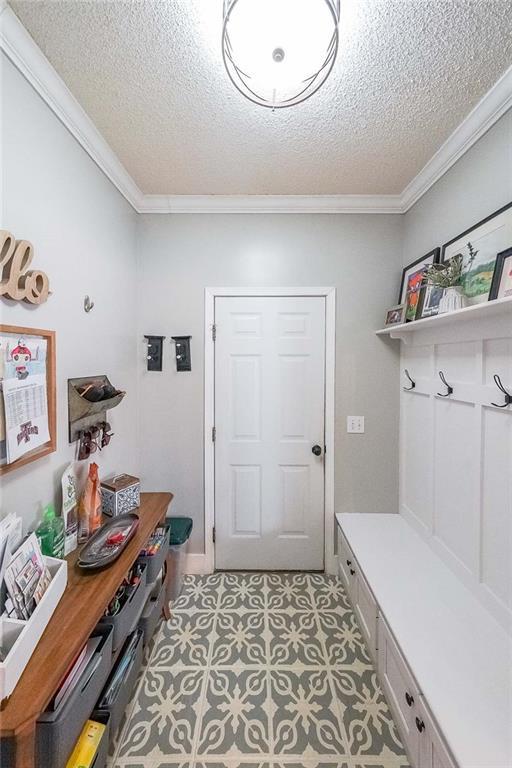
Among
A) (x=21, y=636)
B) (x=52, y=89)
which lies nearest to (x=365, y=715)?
(x=21, y=636)

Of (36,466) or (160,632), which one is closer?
(36,466)

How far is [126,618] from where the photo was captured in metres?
1.23

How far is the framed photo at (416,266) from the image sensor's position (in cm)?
175

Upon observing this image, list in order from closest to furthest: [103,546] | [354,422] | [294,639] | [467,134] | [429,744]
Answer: [429,744] < [103,546] < [467,134] < [294,639] < [354,422]

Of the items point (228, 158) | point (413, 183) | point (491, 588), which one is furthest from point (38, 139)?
point (491, 588)

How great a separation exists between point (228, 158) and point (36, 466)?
1.78 m

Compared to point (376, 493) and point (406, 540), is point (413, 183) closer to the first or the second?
point (376, 493)

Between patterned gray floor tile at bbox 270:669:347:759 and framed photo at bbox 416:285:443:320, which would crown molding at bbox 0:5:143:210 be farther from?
patterned gray floor tile at bbox 270:669:347:759

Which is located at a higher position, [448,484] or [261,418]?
[261,418]

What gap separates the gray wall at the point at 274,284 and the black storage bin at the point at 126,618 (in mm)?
840

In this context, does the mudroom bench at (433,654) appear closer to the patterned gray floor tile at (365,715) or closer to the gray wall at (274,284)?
the patterned gray floor tile at (365,715)

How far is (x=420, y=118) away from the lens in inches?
56.2

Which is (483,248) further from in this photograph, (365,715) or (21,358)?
(365,715)

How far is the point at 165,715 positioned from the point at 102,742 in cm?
36
